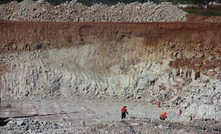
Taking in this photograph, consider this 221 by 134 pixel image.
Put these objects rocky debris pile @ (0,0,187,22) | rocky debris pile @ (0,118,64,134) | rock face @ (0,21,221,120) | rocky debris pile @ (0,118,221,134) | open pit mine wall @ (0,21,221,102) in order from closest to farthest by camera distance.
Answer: rocky debris pile @ (0,118,64,134)
rocky debris pile @ (0,118,221,134)
rock face @ (0,21,221,120)
open pit mine wall @ (0,21,221,102)
rocky debris pile @ (0,0,187,22)

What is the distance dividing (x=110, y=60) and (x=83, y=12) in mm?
7785

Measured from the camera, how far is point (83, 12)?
30578 millimetres

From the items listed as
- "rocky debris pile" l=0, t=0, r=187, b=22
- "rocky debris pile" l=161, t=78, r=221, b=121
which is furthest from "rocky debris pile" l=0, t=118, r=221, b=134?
"rocky debris pile" l=0, t=0, r=187, b=22

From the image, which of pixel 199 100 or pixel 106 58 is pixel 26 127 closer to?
pixel 199 100

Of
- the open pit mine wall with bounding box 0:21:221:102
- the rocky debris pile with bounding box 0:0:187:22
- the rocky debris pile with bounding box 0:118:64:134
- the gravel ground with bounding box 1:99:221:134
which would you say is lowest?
the gravel ground with bounding box 1:99:221:134

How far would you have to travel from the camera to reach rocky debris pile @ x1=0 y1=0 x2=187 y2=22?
2953cm

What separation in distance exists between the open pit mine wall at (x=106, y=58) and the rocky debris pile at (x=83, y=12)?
368 centimetres

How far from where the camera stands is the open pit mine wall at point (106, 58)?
23.5 metres

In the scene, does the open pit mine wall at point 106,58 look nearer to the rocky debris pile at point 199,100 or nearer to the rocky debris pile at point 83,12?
the rocky debris pile at point 199,100

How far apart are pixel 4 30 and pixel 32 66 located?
4.27 metres

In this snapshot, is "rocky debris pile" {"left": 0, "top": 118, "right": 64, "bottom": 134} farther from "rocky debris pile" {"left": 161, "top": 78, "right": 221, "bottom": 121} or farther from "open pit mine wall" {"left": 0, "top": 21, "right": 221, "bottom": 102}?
"open pit mine wall" {"left": 0, "top": 21, "right": 221, "bottom": 102}

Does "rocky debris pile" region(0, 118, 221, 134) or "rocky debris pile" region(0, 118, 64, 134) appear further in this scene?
"rocky debris pile" region(0, 118, 221, 134)

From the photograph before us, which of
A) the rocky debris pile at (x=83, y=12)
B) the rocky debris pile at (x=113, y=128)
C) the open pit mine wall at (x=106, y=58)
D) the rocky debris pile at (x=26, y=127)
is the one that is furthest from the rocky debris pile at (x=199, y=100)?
the rocky debris pile at (x=83, y=12)

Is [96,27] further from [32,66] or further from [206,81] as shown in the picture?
[206,81]
